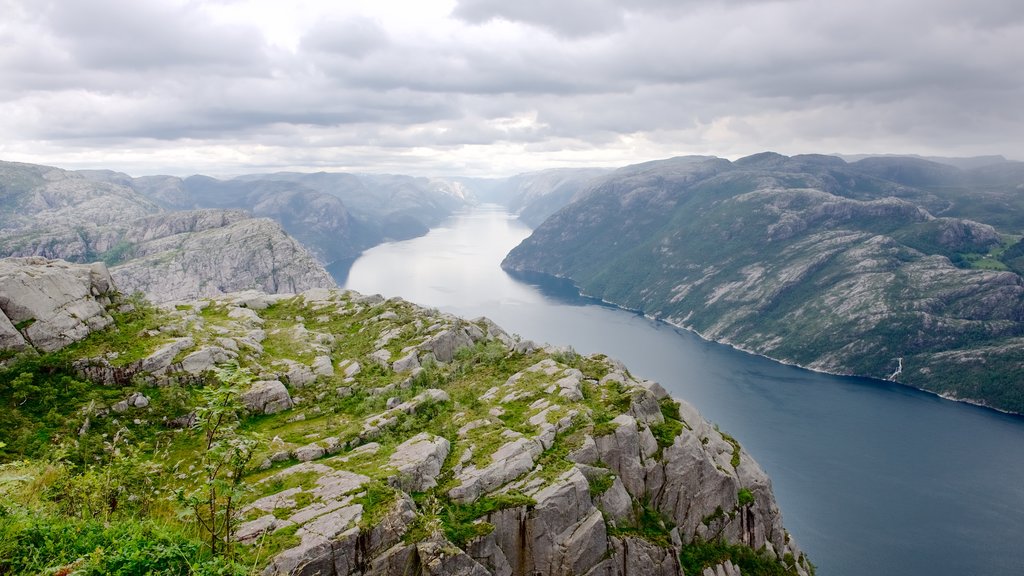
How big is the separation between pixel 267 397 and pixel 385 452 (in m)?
11.7

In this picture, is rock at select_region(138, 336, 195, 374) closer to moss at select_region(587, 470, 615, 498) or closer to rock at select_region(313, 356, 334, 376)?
rock at select_region(313, 356, 334, 376)

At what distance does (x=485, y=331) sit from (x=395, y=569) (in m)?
31.8

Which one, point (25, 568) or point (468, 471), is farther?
point (468, 471)

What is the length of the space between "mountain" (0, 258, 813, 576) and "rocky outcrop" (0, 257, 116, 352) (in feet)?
0.49

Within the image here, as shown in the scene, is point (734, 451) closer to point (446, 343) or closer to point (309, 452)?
point (446, 343)

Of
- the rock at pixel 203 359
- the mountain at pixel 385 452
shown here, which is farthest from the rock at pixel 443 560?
the rock at pixel 203 359

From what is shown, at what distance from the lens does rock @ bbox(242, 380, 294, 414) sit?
Answer: 3491 centimetres

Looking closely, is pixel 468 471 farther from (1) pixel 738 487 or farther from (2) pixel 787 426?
(2) pixel 787 426

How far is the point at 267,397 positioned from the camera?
35.8 meters

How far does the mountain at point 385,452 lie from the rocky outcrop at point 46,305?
0.15 metres

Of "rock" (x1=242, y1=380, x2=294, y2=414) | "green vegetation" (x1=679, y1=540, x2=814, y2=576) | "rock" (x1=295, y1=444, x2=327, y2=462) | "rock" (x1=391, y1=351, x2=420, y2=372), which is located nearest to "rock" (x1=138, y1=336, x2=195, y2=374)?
"rock" (x1=242, y1=380, x2=294, y2=414)

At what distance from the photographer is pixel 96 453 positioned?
90.6 ft

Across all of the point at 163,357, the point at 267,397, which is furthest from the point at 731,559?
the point at 163,357

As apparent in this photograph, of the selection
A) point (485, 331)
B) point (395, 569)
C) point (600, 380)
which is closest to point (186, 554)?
point (395, 569)
